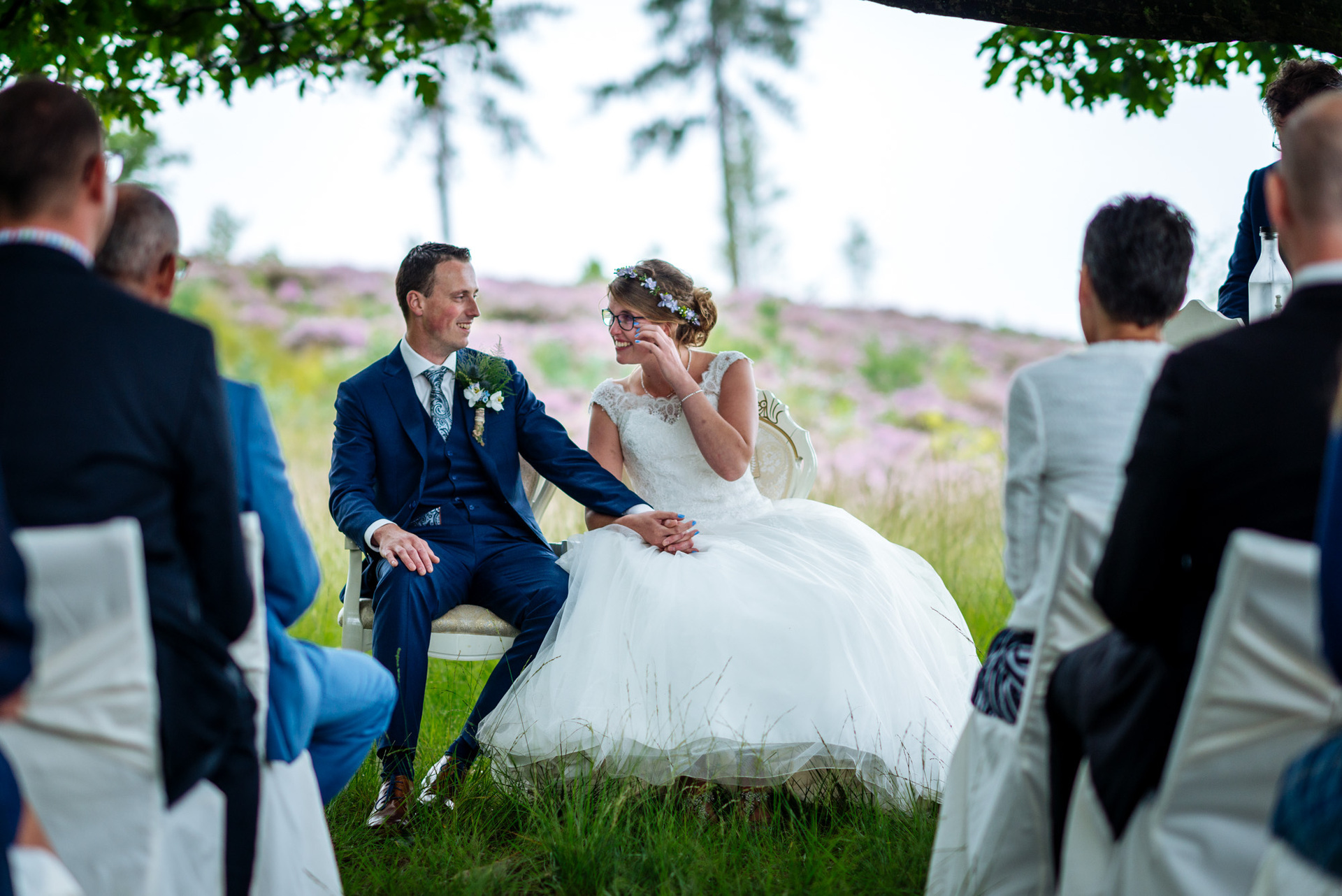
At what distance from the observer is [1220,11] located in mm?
3164

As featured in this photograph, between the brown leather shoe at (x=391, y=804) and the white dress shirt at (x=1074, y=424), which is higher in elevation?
the white dress shirt at (x=1074, y=424)

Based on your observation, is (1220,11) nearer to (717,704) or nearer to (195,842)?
(717,704)

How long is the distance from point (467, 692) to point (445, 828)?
1.47 meters

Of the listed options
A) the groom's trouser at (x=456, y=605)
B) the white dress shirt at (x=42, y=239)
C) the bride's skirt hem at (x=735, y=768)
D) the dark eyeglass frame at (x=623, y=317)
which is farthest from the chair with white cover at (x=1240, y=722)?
the dark eyeglass frame at (x=623, y=317)

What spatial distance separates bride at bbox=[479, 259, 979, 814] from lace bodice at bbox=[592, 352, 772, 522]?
0.39ft

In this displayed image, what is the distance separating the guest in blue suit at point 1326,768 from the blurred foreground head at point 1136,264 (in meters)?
0.58

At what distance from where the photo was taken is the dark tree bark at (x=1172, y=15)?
316 cm

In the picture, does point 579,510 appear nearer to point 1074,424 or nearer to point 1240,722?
point 1074,424

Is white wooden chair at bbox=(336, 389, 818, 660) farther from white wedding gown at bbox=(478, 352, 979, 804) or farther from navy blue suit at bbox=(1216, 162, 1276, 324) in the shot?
navy blue suit at bbox=(1216, 162, 1276, 324)

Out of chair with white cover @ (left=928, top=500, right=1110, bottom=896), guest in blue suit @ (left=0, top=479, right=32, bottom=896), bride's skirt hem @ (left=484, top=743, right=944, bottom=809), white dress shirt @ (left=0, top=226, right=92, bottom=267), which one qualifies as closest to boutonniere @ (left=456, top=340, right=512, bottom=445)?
bride's skirt hem @ (left=484, top=743, right=944, bottom=809)

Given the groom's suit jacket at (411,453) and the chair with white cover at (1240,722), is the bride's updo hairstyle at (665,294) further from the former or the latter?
the chair with white cover at (1240,722)

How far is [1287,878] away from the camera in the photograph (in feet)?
4.52

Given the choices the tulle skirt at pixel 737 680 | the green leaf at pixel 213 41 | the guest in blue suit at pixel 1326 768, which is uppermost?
the green leaf at pixel 213 41

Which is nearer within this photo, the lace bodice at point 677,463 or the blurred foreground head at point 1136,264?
the blurred foreground head at point 1136,264
